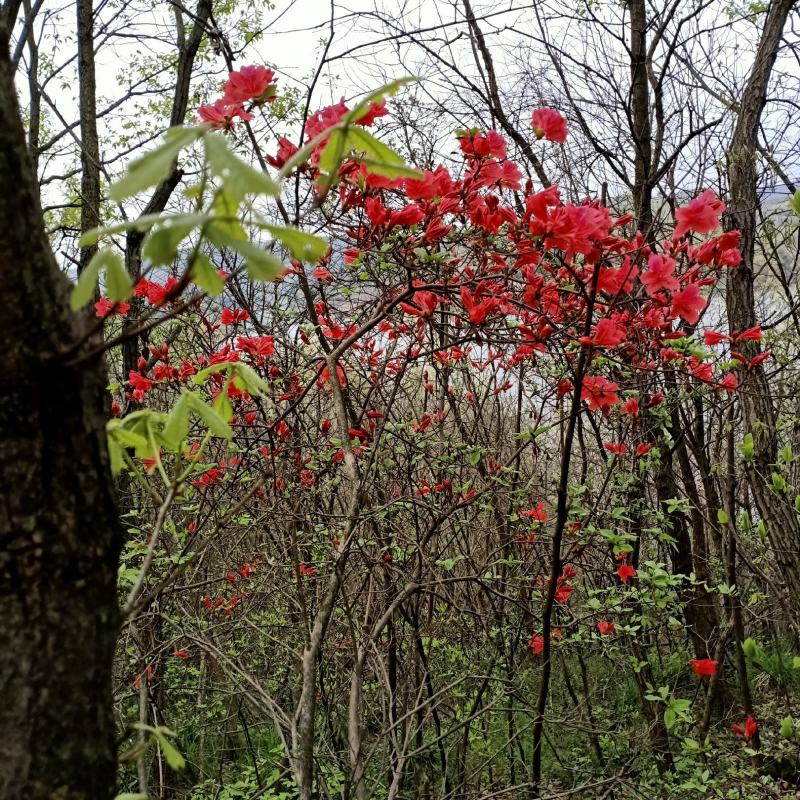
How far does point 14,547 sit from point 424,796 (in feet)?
10.2

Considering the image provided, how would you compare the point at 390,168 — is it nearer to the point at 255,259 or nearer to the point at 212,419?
the point at 255,259

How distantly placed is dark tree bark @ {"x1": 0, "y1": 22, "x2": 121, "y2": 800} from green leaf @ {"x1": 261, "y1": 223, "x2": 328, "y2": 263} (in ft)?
0.63

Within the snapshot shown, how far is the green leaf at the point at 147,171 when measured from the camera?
0.49 meters

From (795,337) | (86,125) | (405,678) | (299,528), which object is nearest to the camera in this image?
(405,678)

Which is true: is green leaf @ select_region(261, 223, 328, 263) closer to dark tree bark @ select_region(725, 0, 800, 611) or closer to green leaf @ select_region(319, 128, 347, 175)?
green leaf @ select_region(319, 128, 347, 175)

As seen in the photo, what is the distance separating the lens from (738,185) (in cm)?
384

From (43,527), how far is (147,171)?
0.28 meters

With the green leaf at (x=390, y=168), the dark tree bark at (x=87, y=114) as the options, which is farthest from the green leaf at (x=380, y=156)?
the dark tree bark at (x=87, y=114)

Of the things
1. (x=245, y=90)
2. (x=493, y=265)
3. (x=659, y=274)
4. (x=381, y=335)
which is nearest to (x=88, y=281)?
(x=245, y=90)

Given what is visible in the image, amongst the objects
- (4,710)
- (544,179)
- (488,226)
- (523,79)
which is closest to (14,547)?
(4,710)

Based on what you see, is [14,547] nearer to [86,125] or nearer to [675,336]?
[675,336]

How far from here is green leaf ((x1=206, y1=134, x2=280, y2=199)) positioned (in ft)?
1.59

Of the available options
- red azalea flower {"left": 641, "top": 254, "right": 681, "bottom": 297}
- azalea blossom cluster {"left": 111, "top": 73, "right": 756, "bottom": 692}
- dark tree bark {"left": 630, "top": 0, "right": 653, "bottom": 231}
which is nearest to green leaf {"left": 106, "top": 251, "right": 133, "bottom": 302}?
azalea blossom cluster {"left": 111, "top": 73, "right": 756, "bottom": 692}

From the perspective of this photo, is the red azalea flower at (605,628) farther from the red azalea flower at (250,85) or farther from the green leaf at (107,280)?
the green leaf at (107,280)
